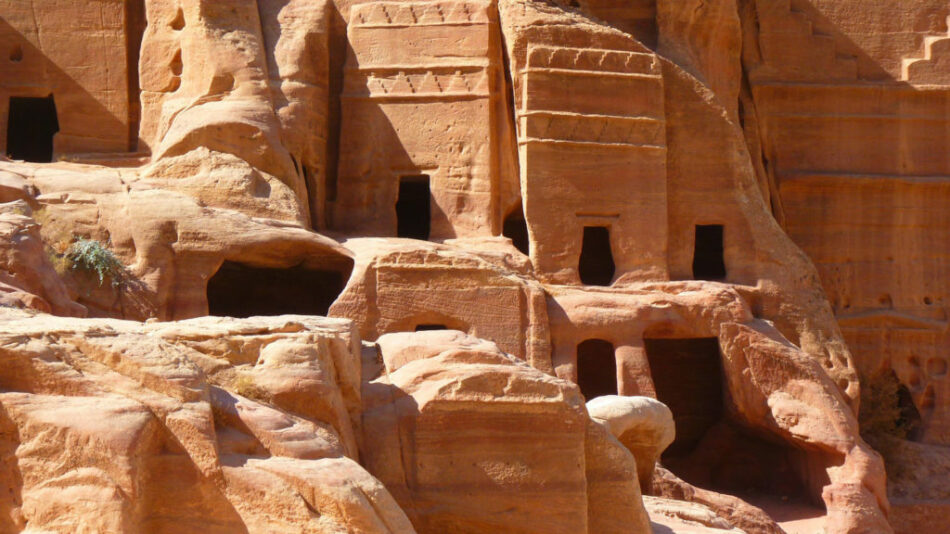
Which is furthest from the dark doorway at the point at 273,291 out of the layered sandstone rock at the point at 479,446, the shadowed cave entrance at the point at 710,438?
the layered sandstone rock at the point at 479,446

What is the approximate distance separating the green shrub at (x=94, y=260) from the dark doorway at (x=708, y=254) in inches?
396

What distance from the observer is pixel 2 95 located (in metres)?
24.3

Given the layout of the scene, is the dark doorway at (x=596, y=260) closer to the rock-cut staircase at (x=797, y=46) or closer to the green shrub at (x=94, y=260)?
the rock-cut staircase at (x=797, y=46)

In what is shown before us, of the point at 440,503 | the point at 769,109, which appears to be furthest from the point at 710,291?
the point at 440,503

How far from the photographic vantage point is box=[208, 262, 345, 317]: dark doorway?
21.7 m

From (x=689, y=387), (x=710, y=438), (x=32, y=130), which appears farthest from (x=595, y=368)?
(x=32, y=130)

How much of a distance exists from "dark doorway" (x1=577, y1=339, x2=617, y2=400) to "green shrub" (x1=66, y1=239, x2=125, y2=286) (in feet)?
24.7

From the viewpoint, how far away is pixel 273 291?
21953 millimetres

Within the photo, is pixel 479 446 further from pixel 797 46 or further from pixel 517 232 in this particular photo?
pixel 797 46

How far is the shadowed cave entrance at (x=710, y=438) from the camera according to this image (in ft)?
75.4

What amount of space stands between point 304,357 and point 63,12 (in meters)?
14.1

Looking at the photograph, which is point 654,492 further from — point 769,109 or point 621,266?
point 769,109

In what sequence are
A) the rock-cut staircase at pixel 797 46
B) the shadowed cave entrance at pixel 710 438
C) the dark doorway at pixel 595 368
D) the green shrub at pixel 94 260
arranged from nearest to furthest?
the green shrub at pixel 94 260
the shadowed cave entrance at pixel 710 438
the dark doorway at pixel 595 368
the rock-cut staircase at pixel 797 46

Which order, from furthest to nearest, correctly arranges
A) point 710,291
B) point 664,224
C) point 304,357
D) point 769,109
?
point 769,109, point 664,224, point 710,291, point 304,357
